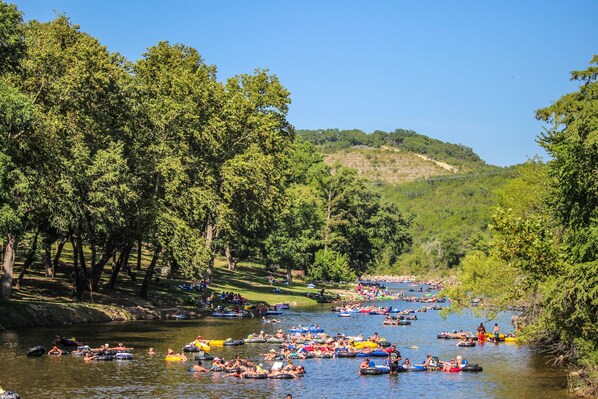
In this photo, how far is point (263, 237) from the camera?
10150cm

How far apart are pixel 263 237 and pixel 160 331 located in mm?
46306

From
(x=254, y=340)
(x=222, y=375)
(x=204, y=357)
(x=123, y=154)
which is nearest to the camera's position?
(x=222, y=375)

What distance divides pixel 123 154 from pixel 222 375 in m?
26.8

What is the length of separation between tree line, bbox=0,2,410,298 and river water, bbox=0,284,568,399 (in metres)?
8.10

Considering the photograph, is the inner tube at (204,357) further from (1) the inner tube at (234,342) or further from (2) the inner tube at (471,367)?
(2) the inner tube at (471,367)

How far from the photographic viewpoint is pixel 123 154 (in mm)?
61281

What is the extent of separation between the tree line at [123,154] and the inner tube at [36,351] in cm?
719

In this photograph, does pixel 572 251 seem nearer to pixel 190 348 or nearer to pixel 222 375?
pixel 222 375

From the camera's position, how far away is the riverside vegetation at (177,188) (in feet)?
111

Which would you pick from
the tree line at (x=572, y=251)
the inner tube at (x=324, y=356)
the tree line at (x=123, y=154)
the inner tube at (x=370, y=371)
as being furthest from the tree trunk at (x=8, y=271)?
the tree line at (x=572, y=251)

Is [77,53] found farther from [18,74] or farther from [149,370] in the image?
[149,370]

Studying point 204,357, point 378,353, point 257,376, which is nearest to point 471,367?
point 378,353

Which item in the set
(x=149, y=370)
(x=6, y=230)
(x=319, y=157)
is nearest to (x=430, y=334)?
(x=149, y=370)

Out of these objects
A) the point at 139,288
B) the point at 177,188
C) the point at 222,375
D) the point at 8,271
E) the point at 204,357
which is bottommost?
the point at 222,375
